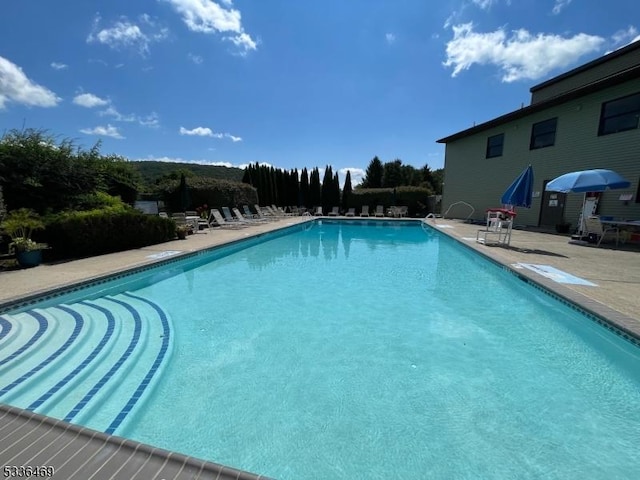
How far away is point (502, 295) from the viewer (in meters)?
5.52

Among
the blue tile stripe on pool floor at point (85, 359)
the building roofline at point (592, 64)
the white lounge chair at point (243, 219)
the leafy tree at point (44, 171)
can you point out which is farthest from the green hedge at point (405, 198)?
the blue tile stripe on pool floor at point (85, 359)

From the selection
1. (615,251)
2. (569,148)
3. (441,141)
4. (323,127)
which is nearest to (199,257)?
(615,251)

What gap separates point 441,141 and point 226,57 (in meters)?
14.3

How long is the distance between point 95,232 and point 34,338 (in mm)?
4797

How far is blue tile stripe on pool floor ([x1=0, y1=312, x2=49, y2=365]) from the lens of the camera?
3.04 metres

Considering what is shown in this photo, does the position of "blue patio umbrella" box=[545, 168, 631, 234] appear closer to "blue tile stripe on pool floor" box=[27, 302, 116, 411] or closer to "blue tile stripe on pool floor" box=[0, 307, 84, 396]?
"blue tile stripe on pool floor" box=[27, 302, 116, 411]

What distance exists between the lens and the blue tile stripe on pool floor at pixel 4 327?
11.4 feet

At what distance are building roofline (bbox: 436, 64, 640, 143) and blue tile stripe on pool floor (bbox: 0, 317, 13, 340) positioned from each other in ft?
52.6

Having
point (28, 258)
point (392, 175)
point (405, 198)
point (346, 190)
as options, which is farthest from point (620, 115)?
point (392, 175)

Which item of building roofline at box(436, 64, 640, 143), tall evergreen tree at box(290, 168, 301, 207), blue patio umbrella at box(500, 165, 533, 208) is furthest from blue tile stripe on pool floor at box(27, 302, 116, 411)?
tall evergreen tree at box(290, 168, 301, 207)

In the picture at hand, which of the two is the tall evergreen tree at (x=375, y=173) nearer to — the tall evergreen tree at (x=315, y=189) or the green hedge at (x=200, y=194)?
the tall evergreen tree at (x=315, y=189)

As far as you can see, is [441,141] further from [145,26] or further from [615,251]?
[145,26]

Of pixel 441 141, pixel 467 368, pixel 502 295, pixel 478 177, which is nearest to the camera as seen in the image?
pixel 467 368

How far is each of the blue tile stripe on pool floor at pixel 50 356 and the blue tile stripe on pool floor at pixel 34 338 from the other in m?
0.17
